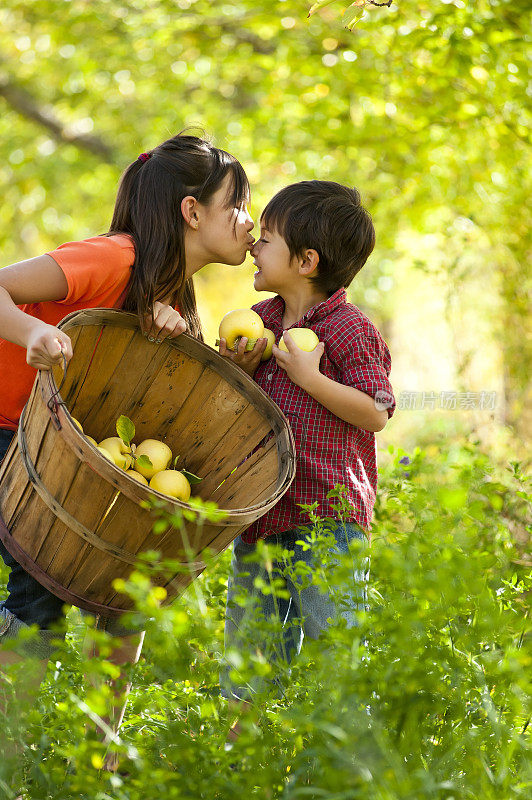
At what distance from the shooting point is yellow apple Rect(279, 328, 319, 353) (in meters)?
2.02

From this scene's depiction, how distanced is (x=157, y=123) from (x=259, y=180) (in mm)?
1132

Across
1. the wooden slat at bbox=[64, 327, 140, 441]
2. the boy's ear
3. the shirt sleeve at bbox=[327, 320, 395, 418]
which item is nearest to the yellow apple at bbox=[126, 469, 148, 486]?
the wooden slat at bbox=[64, 327, 140, 441]

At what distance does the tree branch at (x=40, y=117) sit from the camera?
1012cm

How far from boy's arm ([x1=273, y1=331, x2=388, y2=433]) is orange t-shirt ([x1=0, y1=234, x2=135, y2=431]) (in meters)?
0.44

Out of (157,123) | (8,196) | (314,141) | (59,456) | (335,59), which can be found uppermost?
(59,456)

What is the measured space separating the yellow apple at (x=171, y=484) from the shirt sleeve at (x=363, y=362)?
1.55 feet

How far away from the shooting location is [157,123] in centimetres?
739

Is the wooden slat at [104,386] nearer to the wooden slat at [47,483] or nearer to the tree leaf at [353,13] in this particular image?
the wooden slat at [47,483]

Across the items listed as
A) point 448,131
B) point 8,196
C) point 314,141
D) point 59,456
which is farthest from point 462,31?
point 8,196

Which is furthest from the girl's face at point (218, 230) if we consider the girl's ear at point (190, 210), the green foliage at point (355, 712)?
the green foliage at point (355, 712)

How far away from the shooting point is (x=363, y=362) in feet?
6.65

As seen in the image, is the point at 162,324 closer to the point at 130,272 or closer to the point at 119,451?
the point at 130,272

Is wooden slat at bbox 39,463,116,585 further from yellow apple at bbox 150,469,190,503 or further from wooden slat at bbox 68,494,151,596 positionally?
yellow apple at bbox 150,469,190,503

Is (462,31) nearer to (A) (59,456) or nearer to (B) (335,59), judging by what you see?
(B) (335,59)
